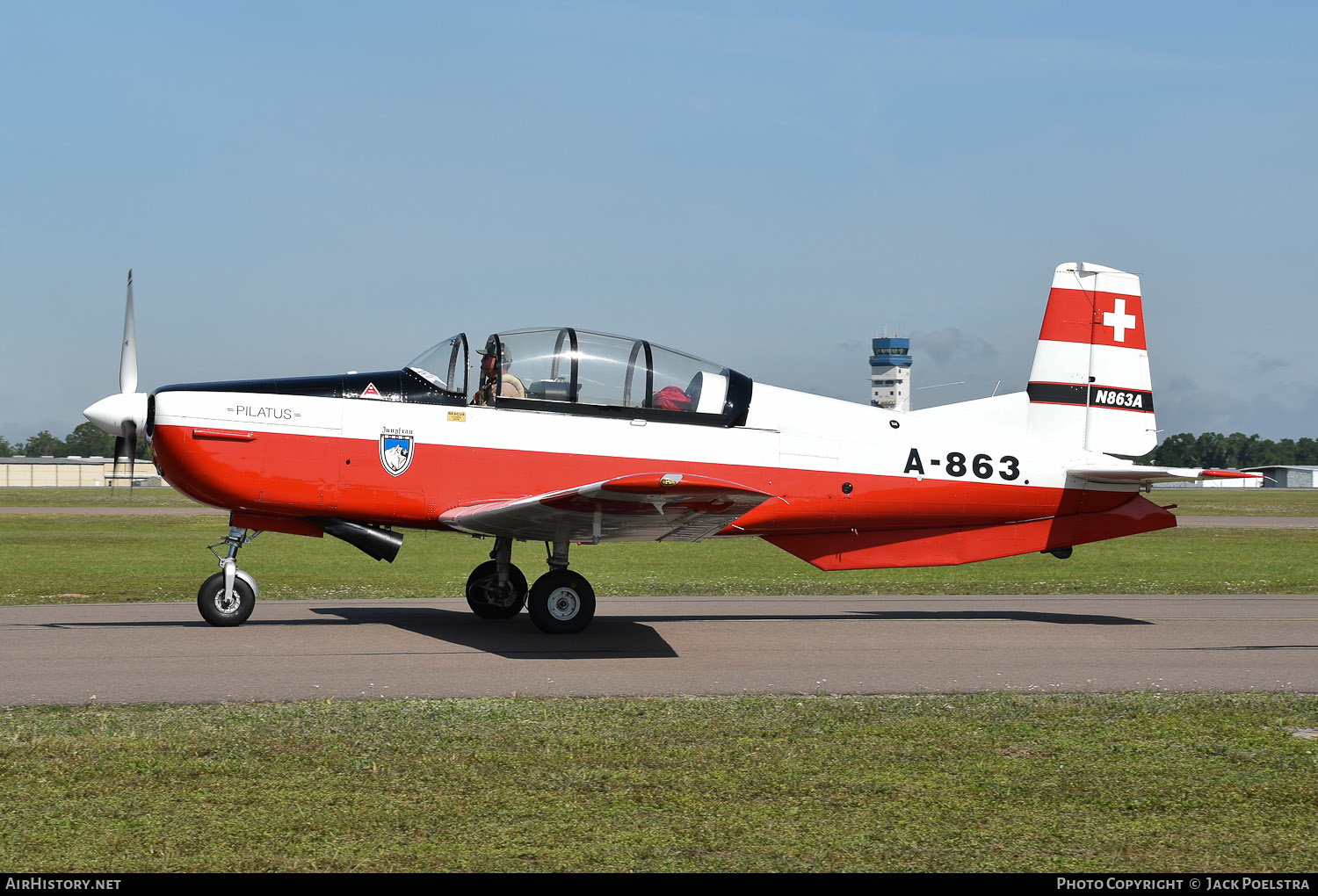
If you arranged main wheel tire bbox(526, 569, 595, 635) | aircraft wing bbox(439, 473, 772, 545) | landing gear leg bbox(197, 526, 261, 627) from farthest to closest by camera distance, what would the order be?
landing gear leg bbox(197, 526, 261, 627) → main wheel tire bbox(526, 569, 595, 635) → aircraft wing bbox(439, 473, 772, 545)

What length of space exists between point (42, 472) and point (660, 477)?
372 feet

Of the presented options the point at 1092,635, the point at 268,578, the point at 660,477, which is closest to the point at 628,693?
the point at 660,477

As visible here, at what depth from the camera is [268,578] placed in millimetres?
18359

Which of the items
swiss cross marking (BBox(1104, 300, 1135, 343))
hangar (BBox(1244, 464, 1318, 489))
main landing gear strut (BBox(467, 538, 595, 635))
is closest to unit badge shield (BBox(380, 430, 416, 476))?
main landing gear strut (BBox(467, 538, 595, 635))

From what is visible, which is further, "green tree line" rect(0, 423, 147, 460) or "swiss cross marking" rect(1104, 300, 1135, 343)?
"green tree line" rect(0, 423, 147, 460)

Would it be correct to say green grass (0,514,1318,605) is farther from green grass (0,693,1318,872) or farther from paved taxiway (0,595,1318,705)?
green grass (0,693,1318,872)

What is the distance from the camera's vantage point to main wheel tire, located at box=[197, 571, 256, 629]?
35.0ft

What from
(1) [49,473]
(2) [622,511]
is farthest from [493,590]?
(1) [49,473]

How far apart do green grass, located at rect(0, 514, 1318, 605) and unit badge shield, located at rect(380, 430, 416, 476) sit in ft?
15.1

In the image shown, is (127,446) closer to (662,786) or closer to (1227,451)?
(662,786)

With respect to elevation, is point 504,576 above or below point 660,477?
below

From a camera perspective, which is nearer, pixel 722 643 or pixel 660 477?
pixel 660 477

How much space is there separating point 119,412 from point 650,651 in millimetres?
5509

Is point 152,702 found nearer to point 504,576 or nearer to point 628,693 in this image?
point 628,693
